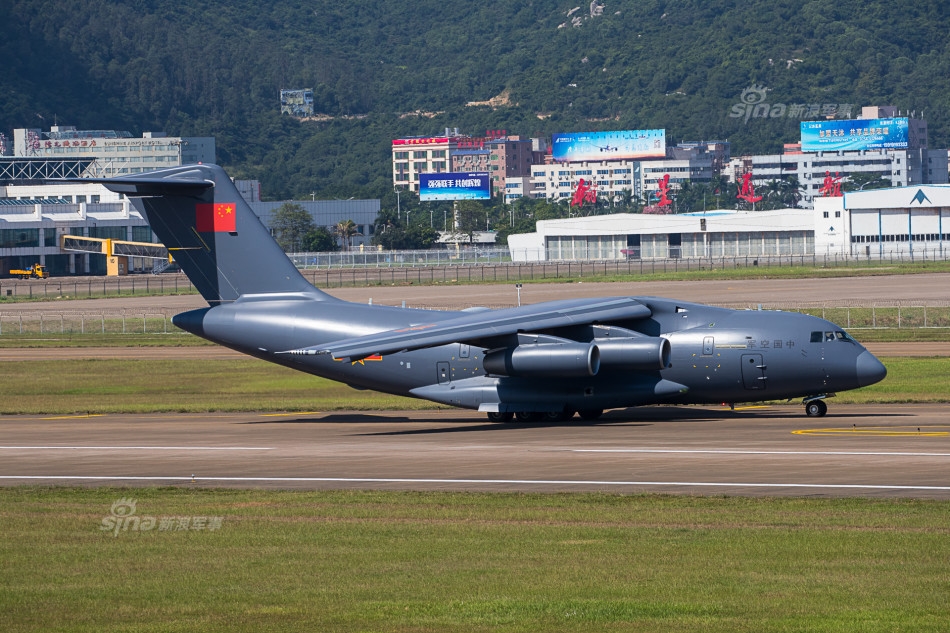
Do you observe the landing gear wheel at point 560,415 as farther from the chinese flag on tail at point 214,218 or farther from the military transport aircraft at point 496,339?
the chinese flag on tail at point 214,218

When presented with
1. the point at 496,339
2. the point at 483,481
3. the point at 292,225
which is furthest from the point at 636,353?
the point at 292,225

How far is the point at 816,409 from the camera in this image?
34.8 m

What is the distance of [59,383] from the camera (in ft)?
167

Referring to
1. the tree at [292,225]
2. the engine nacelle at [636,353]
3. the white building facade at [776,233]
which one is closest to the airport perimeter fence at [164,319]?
the engine nacelle at [636,353]

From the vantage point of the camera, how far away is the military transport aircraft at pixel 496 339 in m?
34.1

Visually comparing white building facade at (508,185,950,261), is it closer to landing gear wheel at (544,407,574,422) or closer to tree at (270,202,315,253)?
tree at (270,202,315,253)

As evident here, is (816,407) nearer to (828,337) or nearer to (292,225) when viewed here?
(828,337)

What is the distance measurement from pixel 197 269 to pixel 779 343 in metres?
16.8

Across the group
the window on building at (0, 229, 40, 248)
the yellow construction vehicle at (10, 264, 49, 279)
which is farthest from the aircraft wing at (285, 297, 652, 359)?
the window on building at (0, 229, 40, 248)

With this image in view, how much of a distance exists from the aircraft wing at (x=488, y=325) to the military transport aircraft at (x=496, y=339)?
2.0 inches

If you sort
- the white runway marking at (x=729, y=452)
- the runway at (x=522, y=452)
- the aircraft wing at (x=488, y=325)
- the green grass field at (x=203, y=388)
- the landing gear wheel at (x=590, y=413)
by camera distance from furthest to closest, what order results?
the green grass field at (x=203, y=388)
the landing gear wheel at (x=590, y=413)
the aircraft wing at (x=488, y=325)
the white runway marking at (x=729, y=452)
the runway at (x=522, y=452)

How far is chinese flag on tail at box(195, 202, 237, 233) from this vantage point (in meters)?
38.3

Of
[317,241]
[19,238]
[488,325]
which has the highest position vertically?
[19,238]

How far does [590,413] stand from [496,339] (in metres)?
3.59
